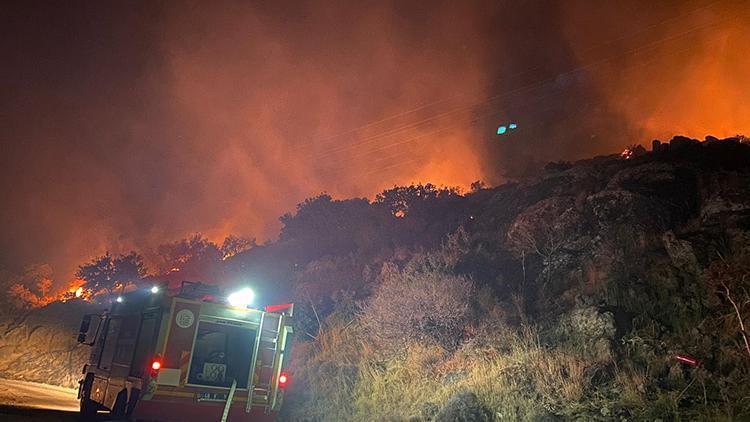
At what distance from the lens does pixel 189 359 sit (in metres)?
8.05

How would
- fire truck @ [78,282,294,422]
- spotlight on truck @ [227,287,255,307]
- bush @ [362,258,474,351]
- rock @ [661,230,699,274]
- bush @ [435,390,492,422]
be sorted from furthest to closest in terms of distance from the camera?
bush @ [362,258,474,351]
rock @ [661,230,699,274]
spotlight on truck @ [227,287,255,307]
fire truck @ [78,282,294,422]
bush @ [435,390,492,422]

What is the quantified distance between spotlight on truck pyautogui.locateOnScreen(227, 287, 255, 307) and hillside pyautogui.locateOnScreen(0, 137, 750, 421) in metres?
3.48

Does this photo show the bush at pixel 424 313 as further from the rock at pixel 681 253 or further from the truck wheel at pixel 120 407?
the truck wheel at pixel 120 407

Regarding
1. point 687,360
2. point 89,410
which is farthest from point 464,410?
point 89,410

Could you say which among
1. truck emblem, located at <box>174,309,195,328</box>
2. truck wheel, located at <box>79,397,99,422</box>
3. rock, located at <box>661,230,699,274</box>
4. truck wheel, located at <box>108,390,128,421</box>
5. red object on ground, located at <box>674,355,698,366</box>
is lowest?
truck wheel, located at <box>79,397,99,422</box>

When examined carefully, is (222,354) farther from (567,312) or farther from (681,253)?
(681,253)

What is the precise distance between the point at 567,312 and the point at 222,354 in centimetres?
837

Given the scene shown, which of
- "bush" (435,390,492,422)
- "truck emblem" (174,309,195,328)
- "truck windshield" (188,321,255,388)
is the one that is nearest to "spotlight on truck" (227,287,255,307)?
"truck windshield" (188,321,255,388)

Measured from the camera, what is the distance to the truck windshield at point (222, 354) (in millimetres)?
9234

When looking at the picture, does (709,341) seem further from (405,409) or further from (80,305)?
(80,305)

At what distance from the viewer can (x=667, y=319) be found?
8.53 meters

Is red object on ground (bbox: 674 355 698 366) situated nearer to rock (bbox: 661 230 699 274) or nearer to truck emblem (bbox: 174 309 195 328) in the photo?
rock (bbox: 661 230 699 274)

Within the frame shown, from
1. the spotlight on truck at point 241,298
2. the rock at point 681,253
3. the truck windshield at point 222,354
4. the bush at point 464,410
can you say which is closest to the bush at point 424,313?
the bush at point 464,410

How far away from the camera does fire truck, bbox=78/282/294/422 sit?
308 inches
